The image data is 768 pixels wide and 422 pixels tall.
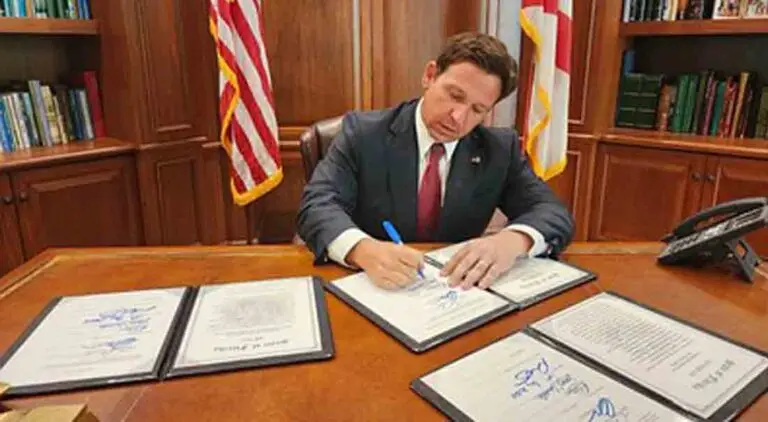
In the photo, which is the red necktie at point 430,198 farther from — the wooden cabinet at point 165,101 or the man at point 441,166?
the wooden cabinet at point 165,101

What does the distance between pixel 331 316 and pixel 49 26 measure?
2233 mm

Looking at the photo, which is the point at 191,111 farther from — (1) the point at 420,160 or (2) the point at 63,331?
(2) the point at 63,331

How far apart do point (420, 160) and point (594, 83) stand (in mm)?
1765

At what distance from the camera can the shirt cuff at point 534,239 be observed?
3.83ft

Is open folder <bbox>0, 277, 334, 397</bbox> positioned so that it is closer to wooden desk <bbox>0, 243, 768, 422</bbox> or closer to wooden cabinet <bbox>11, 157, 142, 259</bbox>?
wooden desk <bbox>0, 243, 768, 422</bbox>

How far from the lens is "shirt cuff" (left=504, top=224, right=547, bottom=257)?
1167 mm

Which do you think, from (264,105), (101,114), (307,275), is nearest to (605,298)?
(307,275)
